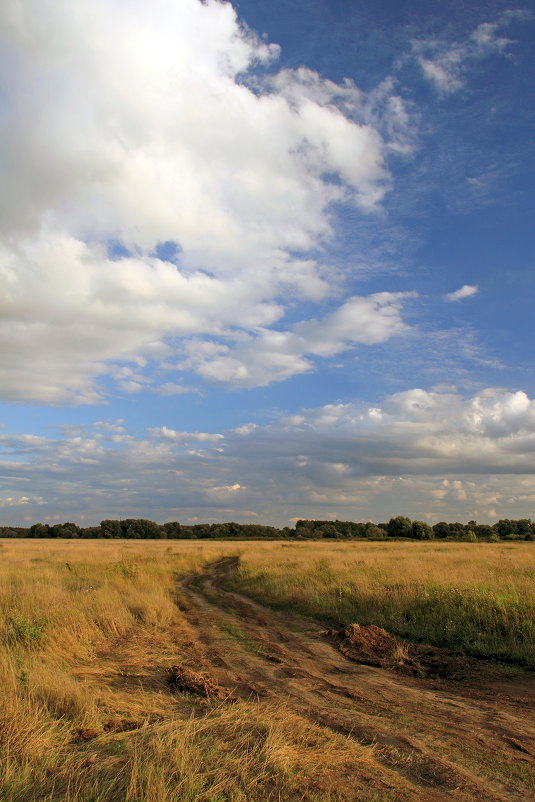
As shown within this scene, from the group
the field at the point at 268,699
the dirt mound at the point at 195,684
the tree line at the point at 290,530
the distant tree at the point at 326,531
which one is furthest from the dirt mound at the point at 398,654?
the distant tree at the point at 326,531

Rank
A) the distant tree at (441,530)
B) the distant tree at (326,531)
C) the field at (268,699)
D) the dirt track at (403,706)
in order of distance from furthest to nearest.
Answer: the distant tree at (326,531) < the distant tree at (441,530) < the dirt track at (403,706) < the field at (268,699)

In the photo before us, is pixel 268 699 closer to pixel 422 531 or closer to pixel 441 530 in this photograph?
pixel 422 531

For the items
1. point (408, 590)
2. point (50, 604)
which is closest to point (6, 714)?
point (50, 604)

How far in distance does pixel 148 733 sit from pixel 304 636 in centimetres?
762

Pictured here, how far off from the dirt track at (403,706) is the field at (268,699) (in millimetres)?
29

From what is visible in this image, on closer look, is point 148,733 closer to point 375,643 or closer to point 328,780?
point 328,780

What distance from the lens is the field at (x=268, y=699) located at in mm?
4254

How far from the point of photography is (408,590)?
14.2 metres

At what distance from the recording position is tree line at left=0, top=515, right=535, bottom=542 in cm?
9468

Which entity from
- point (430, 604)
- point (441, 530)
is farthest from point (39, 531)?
point (430, 604)

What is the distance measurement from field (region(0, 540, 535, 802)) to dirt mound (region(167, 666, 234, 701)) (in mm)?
38

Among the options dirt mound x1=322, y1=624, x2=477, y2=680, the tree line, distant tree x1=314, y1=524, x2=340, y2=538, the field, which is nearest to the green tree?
the tree line

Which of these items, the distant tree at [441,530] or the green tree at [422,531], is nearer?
the green tree at [422,531]

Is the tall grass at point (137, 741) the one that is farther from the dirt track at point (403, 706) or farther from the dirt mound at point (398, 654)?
the dirt mound at point (398, 654)
